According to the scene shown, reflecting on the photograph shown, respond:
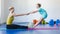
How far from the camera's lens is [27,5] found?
20.1 ft

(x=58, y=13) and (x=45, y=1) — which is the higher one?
(x=45, y=1)

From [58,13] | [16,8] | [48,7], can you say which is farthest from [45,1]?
[16,8]

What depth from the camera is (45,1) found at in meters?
6.02

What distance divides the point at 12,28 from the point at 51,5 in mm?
2845

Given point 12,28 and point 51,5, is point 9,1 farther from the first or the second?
point 12,28

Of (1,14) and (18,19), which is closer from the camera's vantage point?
(1,14)

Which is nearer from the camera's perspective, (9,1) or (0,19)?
(0,19)

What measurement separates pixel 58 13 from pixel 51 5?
1.39ft

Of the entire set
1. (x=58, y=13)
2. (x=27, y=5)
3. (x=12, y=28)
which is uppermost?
(x=27, y=5)

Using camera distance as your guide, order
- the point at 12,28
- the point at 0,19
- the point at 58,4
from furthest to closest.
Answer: the point at 58,4
the point at 0,19
the point at 12,28

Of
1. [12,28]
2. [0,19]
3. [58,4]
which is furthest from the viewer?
[58,4]

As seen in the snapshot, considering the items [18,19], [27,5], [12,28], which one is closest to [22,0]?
[27,5]

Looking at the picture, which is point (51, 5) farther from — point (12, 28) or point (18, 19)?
point (12, 28)

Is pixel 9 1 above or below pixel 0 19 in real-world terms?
above
